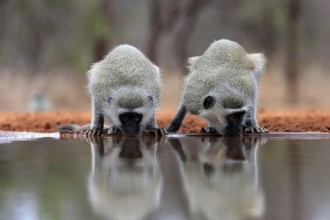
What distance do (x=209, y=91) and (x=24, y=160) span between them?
2.84 meters

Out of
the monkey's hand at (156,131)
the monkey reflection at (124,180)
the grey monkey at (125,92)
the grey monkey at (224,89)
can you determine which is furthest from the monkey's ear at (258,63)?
the monkey reflection at (124,180)

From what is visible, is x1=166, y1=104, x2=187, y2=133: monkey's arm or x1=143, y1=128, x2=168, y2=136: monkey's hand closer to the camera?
x1=143, y1=128, x2=168, y2=136: monkey's hand

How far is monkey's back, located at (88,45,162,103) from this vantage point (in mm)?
8031

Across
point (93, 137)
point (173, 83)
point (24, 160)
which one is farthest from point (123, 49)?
point (173, 83)

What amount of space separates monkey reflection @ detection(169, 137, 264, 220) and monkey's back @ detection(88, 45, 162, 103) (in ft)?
3.54

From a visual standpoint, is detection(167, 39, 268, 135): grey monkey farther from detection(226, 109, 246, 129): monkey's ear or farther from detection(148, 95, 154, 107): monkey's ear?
detection(148, 95, 154, 107): monkey's ear

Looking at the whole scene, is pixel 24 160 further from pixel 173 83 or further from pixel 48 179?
pixel 173 83

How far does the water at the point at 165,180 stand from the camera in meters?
3.56

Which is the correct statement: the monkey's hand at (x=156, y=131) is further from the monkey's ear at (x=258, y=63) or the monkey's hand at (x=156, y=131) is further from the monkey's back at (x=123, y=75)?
the monkey's ear at (x=258, y=63)

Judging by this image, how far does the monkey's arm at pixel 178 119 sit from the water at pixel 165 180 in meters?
1.47

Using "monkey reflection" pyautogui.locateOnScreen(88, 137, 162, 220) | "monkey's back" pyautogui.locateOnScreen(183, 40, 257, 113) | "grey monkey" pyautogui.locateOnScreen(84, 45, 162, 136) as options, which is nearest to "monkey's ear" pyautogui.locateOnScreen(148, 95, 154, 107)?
"grey monkey" pyautogui.locateOnScreen(84, 45, 162, 136)

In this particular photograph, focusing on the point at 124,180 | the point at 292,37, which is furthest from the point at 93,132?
the point at 292,37

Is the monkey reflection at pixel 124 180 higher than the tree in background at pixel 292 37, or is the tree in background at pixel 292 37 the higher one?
the tree in background at pixel 292 37

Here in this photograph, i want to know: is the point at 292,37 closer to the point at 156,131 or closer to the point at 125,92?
the point at 156,131
